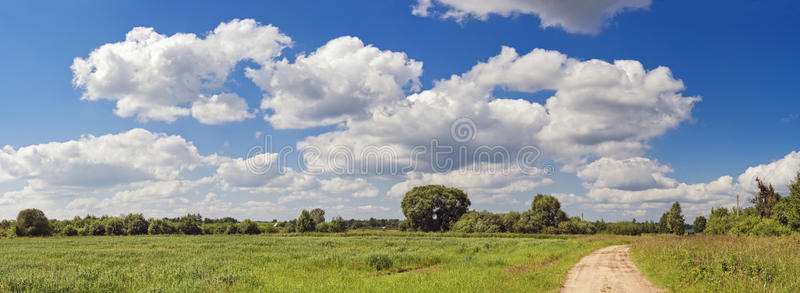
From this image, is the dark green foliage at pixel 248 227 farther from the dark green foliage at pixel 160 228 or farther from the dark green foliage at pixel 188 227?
the dark green foliage at pixel 160 228

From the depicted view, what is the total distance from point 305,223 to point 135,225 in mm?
42505

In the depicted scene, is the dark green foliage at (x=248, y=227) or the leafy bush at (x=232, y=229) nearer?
the dark green foliage at (x=248, y=227)

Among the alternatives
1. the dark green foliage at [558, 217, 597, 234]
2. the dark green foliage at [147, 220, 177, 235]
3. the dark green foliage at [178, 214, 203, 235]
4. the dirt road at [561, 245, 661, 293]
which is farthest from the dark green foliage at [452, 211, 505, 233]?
the dark green foliage at [147, 220, 177, 235]

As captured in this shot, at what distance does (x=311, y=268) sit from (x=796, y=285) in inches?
822

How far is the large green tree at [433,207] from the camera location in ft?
344

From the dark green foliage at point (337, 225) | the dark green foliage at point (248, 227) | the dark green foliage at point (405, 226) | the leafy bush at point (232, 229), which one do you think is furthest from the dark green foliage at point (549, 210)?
the leafy bush at point (232, 229)

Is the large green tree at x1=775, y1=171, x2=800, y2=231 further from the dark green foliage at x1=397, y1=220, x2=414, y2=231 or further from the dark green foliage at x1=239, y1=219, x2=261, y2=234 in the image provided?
the dark green foliage at x1=239, y1=219, x2=261, y2=234

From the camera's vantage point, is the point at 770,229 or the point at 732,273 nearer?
the point at 732,273

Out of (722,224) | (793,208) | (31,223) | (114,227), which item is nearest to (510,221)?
(722,224)

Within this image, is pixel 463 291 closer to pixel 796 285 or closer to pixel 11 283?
pixel 796 285

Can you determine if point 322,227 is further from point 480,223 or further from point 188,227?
point 480,223

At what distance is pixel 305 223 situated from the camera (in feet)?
357

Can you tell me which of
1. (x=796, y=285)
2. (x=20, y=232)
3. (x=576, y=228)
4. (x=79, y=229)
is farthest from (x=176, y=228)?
(x=796, y=285)

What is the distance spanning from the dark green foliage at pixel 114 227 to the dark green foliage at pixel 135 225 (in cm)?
121
